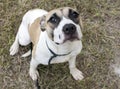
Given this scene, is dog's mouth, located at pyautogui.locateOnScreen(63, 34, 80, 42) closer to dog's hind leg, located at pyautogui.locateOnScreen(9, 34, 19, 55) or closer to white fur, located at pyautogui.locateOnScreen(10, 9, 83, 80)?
white fur, located at pyautogui.locateOnScreen(10, 9, 83, 80)

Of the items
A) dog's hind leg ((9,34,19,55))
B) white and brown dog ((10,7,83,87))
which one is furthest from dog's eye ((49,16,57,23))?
dog's hind leg ((9,34,19,55))

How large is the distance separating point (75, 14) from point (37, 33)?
59 centimetres

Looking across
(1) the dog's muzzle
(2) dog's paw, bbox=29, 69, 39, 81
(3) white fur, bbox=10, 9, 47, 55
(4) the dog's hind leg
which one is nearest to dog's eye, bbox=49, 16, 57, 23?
(1) the dog's muzzle

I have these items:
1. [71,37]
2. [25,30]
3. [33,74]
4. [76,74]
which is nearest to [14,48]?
[25,30]

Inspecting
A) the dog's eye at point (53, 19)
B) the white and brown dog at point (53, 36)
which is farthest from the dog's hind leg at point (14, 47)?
Answer: the dog's eye at point (53, 19)

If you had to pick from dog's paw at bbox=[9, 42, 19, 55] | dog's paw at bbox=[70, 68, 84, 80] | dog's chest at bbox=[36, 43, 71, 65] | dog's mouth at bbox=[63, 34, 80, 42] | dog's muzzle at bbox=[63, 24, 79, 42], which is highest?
dog's muzzle at bbox=[63, 24, 79, 42]

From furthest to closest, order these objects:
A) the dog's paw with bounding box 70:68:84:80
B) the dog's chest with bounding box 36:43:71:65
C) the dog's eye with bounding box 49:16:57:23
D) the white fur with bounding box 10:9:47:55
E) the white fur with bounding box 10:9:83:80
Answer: the dog's paw with bounding box 70:68:84:80, the white fur with bounding box 10:9:47:55, the dog's chest with bounding box 36:43:71:65, the white fur with bounding box 10:9:83:80, the dog's eye with bounding box 49:16:57:23

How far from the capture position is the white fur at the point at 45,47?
3.20 meters

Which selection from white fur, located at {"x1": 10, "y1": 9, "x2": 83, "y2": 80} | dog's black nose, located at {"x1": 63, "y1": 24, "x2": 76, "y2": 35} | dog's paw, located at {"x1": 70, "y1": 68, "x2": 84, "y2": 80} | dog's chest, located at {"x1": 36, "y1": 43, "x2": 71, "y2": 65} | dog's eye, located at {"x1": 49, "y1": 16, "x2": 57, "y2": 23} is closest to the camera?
dog's black nose, located at {"x1": 63, "y1": 24, "x2": 76, "y2": 35}

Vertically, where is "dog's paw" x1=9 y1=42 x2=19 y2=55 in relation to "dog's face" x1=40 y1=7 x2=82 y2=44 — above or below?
below

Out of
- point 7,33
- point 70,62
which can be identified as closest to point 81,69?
point 70,62

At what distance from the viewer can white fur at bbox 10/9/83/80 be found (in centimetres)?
320

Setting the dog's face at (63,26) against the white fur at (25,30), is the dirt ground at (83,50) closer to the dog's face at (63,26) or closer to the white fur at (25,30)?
the white fur at (25,30)

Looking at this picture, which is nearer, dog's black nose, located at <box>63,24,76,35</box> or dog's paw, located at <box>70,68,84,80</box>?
dog's black nose, located at <box>63,24,76,35</box>
